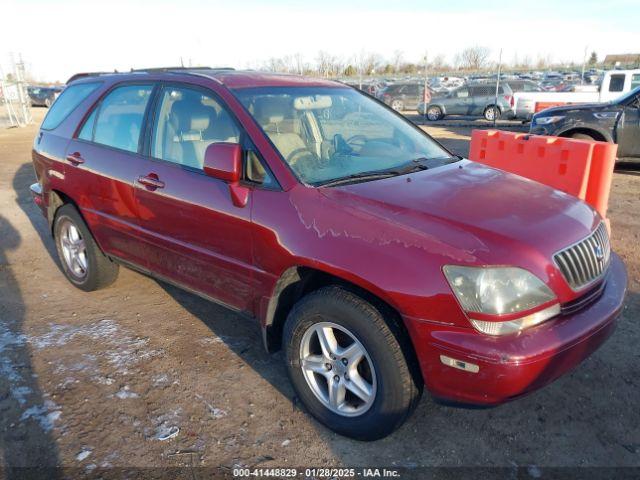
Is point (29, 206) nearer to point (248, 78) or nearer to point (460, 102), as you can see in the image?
point (248, 78)

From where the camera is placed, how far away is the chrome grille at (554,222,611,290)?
2.47m

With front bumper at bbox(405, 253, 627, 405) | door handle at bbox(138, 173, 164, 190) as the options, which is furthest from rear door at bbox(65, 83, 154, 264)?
front bumper at bbox(405, 253, 627, 405)

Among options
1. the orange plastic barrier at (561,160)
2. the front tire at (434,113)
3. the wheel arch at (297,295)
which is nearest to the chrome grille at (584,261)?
the wheel arch at (297,295)

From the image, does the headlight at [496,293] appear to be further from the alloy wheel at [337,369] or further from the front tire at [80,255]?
the front tire at [80,255]

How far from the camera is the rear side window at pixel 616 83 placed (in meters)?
16.3

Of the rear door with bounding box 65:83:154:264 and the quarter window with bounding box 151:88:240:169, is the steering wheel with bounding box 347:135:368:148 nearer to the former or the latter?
the quarter window with bounding box 151:88:240:169

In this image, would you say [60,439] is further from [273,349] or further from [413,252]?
[413,252]

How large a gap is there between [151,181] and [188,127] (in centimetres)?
44

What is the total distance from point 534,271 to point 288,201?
1272mm

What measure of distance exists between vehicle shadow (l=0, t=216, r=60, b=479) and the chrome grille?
267 cm

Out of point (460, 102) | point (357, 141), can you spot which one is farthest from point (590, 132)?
point (460, 102)

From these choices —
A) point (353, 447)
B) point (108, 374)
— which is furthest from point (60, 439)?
point (353, 447)

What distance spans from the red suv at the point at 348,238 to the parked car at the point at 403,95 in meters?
21.6

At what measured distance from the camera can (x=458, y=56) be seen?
222 feet
